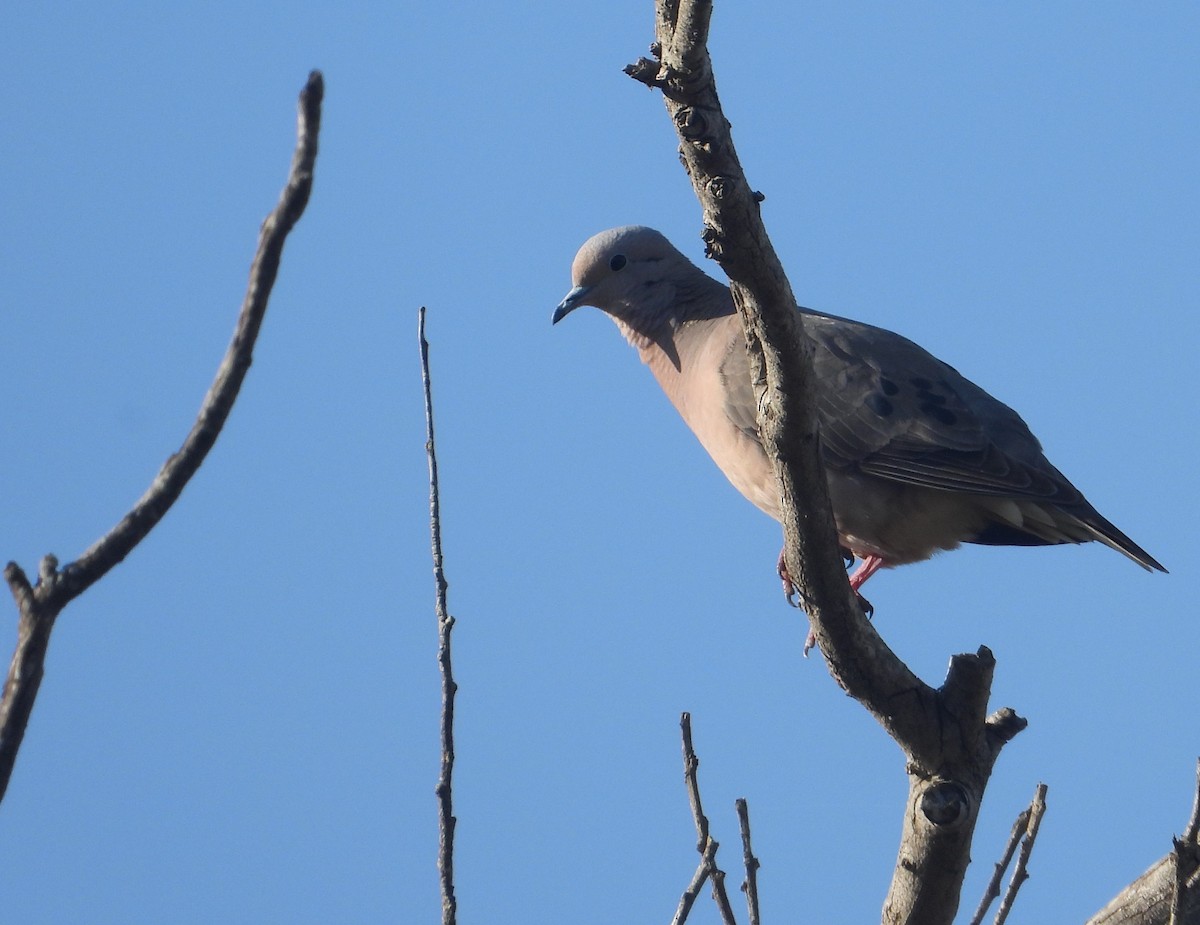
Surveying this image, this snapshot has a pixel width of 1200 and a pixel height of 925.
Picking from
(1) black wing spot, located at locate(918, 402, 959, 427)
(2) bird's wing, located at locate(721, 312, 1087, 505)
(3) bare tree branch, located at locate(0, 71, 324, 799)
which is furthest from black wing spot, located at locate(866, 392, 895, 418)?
(3) bare tree branch, located at locate(0, 71, 324, 799)

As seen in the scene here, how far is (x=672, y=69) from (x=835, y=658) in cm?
143

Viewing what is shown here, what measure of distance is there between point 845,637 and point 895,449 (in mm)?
1990

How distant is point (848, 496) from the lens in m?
5.22

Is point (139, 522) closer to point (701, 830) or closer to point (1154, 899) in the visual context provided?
point (701, 830)

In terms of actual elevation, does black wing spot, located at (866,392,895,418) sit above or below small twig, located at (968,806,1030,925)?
above

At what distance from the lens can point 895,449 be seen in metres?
5.20

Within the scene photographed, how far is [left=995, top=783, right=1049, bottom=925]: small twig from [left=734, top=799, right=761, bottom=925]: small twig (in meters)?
0.51

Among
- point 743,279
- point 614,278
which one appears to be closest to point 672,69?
point 743,279

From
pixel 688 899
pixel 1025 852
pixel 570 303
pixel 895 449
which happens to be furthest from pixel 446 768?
pixel 570 303

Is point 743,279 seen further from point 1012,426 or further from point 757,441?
point 1012,426

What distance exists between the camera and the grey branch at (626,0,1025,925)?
2709 mm

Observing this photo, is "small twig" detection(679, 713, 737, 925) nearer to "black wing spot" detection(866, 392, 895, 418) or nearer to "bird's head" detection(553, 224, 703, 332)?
"black wing spot" detection(866, 392, 895, 418)

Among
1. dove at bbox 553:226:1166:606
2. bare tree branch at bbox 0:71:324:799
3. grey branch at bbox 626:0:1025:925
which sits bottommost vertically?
bare tree branch at bbox 0:71:324:799

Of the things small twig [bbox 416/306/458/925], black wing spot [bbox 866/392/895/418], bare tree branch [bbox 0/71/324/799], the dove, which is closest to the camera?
bare tree branch [bbox 0/71/324/799]
